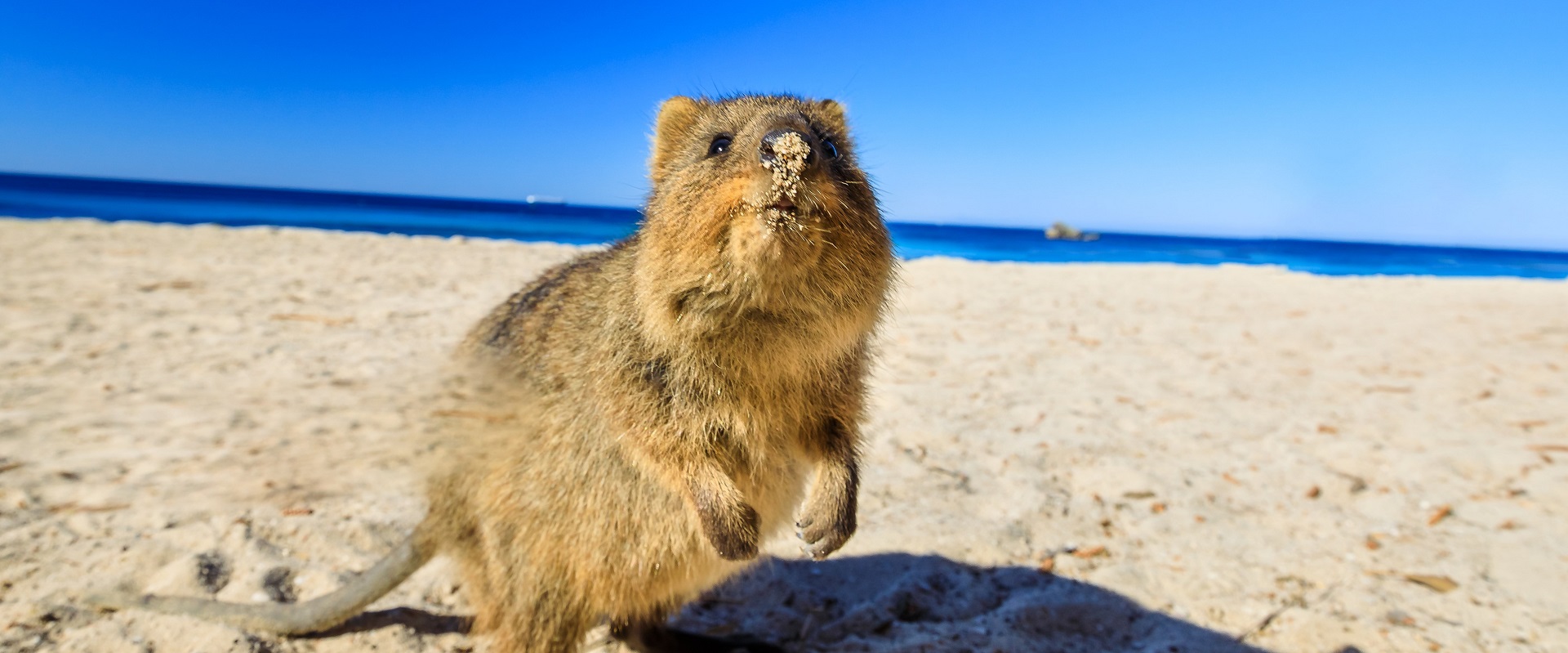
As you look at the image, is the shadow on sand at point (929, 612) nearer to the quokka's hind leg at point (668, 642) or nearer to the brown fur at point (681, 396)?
the quokka's hind leg at point (668, 642)

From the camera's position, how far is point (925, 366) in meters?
6.16

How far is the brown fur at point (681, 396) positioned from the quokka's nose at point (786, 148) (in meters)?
0.02

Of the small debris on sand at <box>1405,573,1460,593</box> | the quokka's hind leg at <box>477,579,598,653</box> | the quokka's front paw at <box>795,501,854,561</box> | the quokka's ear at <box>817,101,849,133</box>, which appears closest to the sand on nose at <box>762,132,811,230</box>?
the quokka's ear at <box>817,101,849,133</box>

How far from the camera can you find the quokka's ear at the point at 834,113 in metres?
2.31

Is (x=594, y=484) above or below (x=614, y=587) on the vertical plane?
above

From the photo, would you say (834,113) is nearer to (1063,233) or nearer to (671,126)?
(671,126)

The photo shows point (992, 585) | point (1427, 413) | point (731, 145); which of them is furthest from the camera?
point (1427, 413)

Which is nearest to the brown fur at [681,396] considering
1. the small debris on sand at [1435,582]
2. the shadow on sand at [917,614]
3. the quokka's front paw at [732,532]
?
the quokka's front paw at [732,532]

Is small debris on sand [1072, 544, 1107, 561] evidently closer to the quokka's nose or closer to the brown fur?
the brown fur

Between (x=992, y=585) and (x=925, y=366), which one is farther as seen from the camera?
(x=925, y=366)

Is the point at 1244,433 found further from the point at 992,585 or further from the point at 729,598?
the point at 729,598

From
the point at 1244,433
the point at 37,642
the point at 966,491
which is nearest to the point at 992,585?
the point at 966,491

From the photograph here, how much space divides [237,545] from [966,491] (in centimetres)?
317

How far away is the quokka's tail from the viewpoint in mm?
2445
